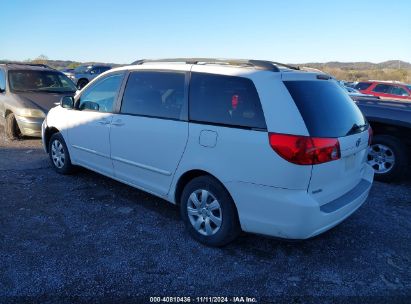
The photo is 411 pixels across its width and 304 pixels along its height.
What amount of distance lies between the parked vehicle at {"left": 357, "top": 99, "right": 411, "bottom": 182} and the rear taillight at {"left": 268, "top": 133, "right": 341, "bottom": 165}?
323 cm

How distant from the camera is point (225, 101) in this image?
3.27 metres

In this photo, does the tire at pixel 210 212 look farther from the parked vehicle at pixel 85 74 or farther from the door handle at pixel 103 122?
the parked vehicle at pixel 85 74

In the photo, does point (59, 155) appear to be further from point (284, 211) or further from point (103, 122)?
point (284, 211)

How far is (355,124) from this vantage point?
3.45 metres

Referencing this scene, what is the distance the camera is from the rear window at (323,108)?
2.96m

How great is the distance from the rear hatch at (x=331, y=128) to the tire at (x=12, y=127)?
6.83 meters

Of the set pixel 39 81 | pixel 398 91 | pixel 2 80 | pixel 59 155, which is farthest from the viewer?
pixel 398 91

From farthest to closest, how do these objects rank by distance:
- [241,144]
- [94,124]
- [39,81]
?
[39,81]
[94,124]
[241,144]

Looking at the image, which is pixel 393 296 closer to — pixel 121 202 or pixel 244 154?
pixel 244 154

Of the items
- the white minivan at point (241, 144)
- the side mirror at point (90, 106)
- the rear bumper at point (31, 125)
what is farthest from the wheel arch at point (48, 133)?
the rear bumper at point (31, 125)

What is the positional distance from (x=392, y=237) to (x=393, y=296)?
3.82ft

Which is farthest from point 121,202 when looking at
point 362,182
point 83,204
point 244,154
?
point 362,182

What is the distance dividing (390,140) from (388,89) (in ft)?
36.8

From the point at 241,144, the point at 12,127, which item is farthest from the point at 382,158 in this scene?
the point at 12,127
